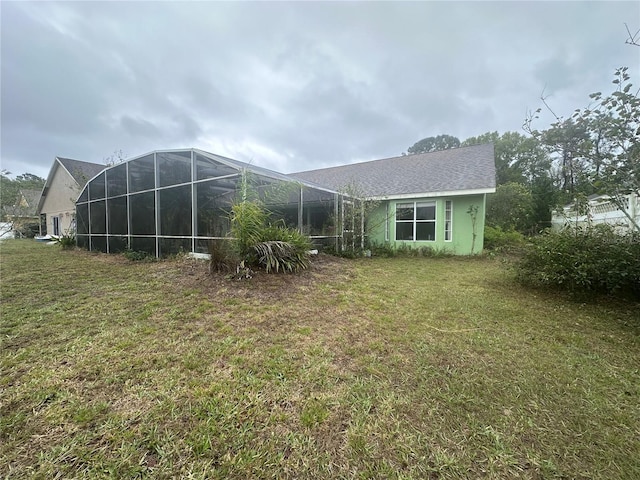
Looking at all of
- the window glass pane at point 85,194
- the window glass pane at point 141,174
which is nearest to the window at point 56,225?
the window glass pane at point 85,194

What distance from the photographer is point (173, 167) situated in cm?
723

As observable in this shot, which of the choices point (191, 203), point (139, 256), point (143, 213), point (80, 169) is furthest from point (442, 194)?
point (80, 169)

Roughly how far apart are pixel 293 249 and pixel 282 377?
3622 millimetres

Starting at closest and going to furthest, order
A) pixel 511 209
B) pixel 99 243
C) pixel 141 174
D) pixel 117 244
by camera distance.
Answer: pixel 141 174 → pixel 117 244 → pixel 99 243 → pixel 511 209

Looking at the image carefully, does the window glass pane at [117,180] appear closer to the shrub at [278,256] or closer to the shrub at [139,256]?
the shrub at [139,256]

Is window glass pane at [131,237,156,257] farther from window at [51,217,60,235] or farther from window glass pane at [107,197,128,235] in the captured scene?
window at [51,217,60,235]

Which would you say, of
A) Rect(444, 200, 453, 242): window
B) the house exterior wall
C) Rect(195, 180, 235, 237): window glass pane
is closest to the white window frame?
Rect(444, 200, 453, 242): window

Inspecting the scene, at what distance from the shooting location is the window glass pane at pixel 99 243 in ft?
32.8

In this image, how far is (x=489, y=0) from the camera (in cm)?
604

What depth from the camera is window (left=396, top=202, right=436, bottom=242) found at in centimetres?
986

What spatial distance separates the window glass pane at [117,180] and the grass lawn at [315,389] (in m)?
6.04

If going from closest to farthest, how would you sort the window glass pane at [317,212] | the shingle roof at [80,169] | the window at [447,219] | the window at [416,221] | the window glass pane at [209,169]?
the window glass pane at [209,169], the window glass pane at [317,212], the window at [447,219], the window at [416,221], the shingle roof at [80,169]

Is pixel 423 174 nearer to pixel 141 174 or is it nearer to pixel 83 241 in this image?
pixel 141 174

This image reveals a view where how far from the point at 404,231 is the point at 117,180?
10847 millimetres
